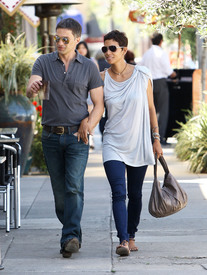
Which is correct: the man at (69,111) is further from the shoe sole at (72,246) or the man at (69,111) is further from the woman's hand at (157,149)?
the woman's hand at (157,149)

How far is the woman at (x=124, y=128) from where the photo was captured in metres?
6.21

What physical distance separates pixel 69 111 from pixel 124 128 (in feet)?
1.56

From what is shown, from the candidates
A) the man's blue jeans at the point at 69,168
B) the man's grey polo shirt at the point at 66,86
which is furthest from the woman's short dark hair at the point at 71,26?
the man's blue jeans at the point at 69,168

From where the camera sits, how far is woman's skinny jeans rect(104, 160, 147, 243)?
6.18m

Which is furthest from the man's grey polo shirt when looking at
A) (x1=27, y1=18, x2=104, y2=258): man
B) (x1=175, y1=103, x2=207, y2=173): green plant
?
(x1=175, y1=103, x2=207, y2=173): green plant

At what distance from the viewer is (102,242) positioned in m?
6.82

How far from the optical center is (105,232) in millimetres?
7238

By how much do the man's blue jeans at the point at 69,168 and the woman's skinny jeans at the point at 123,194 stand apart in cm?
25

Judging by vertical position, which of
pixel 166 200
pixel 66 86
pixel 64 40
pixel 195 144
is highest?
pixel 64 40

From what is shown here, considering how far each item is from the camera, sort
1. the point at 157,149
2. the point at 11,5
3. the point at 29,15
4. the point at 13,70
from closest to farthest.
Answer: the point at 157,149 → the point at 11,5 → the point at 13,70 → the point at 29,15

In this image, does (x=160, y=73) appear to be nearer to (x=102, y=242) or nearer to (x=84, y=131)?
(x=102, y=242)

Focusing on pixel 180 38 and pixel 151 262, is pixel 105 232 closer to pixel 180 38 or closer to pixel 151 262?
pixel 151 262

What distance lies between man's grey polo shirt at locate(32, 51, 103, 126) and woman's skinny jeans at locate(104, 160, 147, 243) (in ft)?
1.62

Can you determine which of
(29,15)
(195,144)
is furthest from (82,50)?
(195,144)
